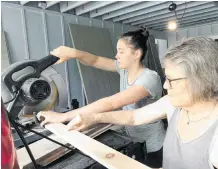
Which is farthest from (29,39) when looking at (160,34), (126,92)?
(160,34)

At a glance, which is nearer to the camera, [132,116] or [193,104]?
[193,104]

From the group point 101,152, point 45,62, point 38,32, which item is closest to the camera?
point 101,152

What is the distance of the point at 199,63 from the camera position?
0.92 metres

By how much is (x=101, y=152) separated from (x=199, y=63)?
571mm

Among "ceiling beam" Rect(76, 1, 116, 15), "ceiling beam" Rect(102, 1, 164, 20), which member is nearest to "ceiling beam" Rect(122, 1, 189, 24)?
"ceiling beam" Rect(102, 1, 164, 20)

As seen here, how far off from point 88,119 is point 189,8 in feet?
13.5

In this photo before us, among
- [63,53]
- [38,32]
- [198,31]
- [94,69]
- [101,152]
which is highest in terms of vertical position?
[198,31]

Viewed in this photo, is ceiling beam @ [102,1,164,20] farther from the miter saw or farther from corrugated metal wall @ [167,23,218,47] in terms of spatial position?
the miter saw

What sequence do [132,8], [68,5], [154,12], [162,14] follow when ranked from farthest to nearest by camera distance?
[162,14] < [154,12] < [132,8] < [68,5]

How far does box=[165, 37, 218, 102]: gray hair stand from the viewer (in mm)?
922

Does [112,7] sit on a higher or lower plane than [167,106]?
higher

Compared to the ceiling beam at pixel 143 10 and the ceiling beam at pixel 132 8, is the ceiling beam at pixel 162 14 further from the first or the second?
the ceiling beam at pixel 132 8

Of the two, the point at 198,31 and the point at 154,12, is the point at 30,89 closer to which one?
the point at 154,12

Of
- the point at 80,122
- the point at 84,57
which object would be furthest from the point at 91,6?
the point at 80,122
